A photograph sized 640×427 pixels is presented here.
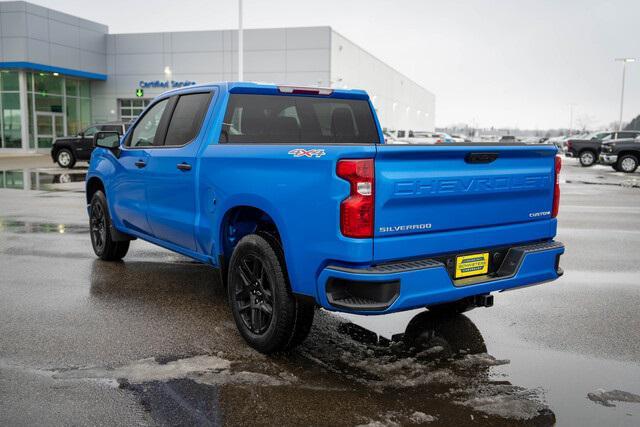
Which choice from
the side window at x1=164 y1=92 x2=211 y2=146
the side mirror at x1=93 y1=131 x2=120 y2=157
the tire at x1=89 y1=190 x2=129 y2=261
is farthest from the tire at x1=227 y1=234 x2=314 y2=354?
the tire at x1=89 y1=190 x2=129 y2=261

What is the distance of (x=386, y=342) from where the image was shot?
4.75 m

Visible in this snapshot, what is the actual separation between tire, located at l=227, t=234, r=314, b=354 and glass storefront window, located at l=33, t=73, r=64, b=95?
42.7 meters

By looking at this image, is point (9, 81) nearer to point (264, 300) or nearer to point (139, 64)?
point (139, 64)

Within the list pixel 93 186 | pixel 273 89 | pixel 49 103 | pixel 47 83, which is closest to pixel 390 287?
pixel 273 89

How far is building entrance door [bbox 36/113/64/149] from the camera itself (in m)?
41.9

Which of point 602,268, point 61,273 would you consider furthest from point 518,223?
point 61,273

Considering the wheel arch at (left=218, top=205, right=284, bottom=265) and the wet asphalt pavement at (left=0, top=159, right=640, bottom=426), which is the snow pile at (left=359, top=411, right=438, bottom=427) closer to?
the wet asphalt pavement at (left=0, top=159, right=640, bottom=426)

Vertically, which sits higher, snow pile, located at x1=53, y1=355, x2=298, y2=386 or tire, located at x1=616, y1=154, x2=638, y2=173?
tire, located at x1=616, y1=154, x2=638, y2=173

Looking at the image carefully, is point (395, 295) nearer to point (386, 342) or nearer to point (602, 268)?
point (386, 342)

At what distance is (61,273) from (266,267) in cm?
379

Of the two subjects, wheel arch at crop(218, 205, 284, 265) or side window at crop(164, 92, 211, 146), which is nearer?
wheel arch at crop(218, 205, 284, 265)

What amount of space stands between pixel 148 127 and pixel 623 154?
27089mm

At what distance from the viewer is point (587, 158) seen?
109 feet

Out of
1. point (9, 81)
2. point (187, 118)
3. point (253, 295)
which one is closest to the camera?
point (253, 295)
